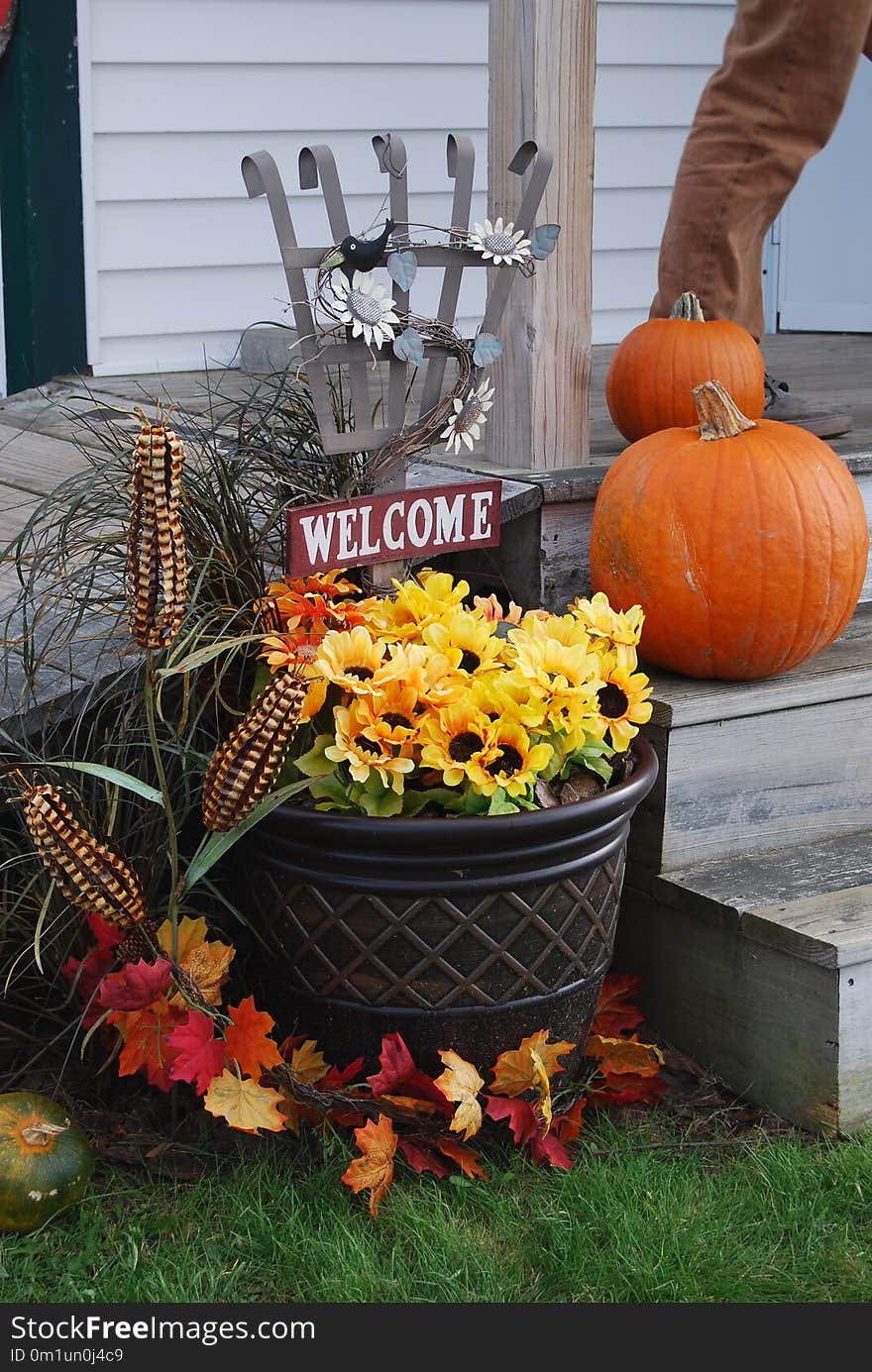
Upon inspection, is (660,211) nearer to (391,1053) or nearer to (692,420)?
(692,420)

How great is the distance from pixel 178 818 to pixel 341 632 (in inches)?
13.3

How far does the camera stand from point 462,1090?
1646 millimetres

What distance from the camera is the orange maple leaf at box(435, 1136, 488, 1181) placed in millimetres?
1680

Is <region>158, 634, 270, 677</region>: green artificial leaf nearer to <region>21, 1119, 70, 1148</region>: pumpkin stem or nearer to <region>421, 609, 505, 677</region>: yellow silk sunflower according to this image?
<region>421, 609, 505, 677</region>: yellow silk sunflower

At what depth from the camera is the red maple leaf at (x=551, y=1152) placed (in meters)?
1.70

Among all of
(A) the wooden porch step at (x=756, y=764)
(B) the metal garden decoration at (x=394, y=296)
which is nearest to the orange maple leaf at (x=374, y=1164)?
(A) the wooden porch step at (x=756, y=764)

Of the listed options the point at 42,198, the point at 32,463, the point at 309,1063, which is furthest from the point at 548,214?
the point at 42,198

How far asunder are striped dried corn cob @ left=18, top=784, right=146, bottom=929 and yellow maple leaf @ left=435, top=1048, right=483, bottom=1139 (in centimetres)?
37

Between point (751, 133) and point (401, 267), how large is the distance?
3.65 feet

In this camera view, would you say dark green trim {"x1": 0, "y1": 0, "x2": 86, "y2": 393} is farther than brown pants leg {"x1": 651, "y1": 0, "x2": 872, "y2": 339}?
Yes

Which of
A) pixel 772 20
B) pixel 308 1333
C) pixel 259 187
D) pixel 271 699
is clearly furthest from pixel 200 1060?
pixel 772 20

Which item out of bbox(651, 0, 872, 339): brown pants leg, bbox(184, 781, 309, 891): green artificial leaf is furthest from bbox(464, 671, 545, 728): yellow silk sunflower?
bbox(651, 0, 872, 339): brown pants leg

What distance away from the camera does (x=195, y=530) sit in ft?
6.16

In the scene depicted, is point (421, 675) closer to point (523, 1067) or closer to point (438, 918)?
point (438, 918)
